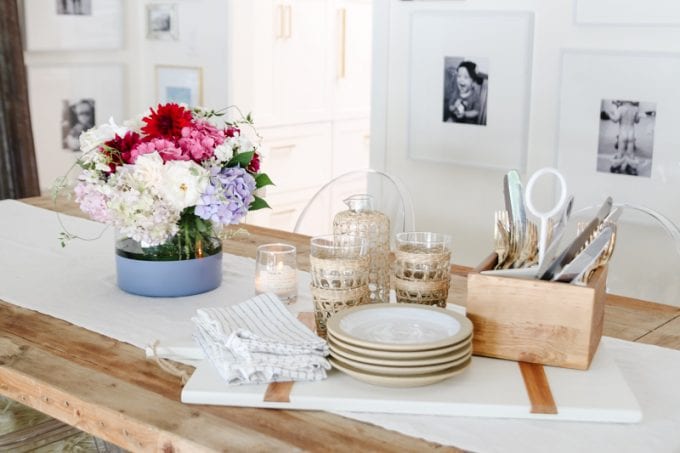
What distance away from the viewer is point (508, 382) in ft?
4.63

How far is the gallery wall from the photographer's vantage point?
13.9 ft

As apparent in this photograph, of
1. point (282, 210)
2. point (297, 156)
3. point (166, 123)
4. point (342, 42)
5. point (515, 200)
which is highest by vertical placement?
point (342, 42)

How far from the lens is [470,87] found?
3.50 m

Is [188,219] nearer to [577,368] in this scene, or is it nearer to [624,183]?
[577,368]

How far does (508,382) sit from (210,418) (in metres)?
0.46

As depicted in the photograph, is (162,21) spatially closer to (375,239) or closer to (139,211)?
(139,211)

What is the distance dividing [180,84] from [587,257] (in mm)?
3519

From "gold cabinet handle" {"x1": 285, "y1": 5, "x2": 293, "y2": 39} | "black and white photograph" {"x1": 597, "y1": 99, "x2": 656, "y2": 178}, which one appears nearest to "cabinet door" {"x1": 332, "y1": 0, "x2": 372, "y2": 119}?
"gold cabinet handle" {"x1": 285, "y1": 5, "x2": 293, "y2": 39}

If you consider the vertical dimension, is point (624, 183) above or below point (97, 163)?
below

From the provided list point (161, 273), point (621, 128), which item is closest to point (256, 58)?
point (621, 128)

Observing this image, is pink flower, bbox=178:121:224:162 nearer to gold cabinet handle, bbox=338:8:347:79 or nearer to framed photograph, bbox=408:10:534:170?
framed photograph, bbox=408:10:534:170

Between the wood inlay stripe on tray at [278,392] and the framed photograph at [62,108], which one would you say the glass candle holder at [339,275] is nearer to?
the wood inlay stripe on tray at [278,392]

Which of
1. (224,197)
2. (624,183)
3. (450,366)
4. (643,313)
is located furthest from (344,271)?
(624,183)

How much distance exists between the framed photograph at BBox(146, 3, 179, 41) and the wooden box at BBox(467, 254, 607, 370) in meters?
3.45
